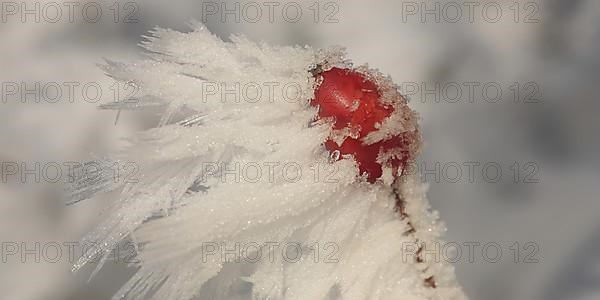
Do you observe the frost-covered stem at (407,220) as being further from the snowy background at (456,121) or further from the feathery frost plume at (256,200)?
the snowy background at (456,121)

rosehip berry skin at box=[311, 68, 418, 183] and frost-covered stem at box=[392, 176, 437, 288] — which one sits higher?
rosehip berry skin at box=[311, 68, 418, 183]

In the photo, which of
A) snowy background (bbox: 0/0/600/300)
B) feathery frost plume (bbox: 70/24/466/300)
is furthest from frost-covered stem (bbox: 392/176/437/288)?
snowy background (bbox: 0/0/600/300)

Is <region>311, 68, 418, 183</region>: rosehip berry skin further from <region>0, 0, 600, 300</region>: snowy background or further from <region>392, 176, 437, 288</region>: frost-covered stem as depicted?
<region>0, 0, 600, 300</region>: snowy background

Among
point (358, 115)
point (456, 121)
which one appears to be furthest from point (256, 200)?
point (456, 121)

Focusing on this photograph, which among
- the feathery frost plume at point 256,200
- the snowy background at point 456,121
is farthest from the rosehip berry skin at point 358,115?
the snowy background at point 456,121

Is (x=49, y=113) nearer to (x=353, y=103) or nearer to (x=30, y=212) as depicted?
(x=30, y=212)

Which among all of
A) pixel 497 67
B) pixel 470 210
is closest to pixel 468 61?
pixel 497 67

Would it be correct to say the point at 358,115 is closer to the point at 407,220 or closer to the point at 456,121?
the point at 407,220

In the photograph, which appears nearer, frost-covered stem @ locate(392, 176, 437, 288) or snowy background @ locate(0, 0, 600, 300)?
frost-covered stem @ locate(392, 176, 437, 288)
